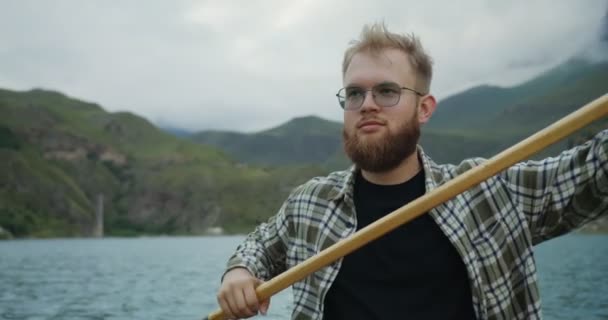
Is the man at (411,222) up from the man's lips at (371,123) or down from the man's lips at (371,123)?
down

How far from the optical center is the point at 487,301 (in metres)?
3.61

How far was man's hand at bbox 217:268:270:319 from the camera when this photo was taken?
3643mm

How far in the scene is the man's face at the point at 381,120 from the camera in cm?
382

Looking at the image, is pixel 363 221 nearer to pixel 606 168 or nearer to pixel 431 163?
pixel 431 163

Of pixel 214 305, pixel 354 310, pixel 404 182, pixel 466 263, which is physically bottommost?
pixel 214 305

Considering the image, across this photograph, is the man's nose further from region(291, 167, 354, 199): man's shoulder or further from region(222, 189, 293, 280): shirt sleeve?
region(222, 189, 293, 280): shirt sleeve

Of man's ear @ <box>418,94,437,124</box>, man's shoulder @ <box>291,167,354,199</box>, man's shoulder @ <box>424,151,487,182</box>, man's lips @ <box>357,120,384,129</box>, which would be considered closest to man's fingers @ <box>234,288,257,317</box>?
man's shoulder @ <box>291,167,354,199</box>

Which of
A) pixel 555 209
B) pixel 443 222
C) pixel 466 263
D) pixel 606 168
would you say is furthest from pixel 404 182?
pixel 606 168

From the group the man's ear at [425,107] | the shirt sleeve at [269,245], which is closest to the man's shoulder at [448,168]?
the man's ear at [425,107]

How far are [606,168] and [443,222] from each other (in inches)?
37.4

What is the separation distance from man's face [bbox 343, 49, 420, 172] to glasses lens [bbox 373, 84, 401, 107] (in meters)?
0.03

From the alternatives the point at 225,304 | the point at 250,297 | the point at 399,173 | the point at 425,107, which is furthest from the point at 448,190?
the point at 225,304

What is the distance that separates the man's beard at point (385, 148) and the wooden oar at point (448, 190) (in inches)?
18.3

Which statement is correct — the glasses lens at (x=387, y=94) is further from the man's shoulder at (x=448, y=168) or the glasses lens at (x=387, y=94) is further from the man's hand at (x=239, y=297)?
the man's hand at (x=239, y=297)
